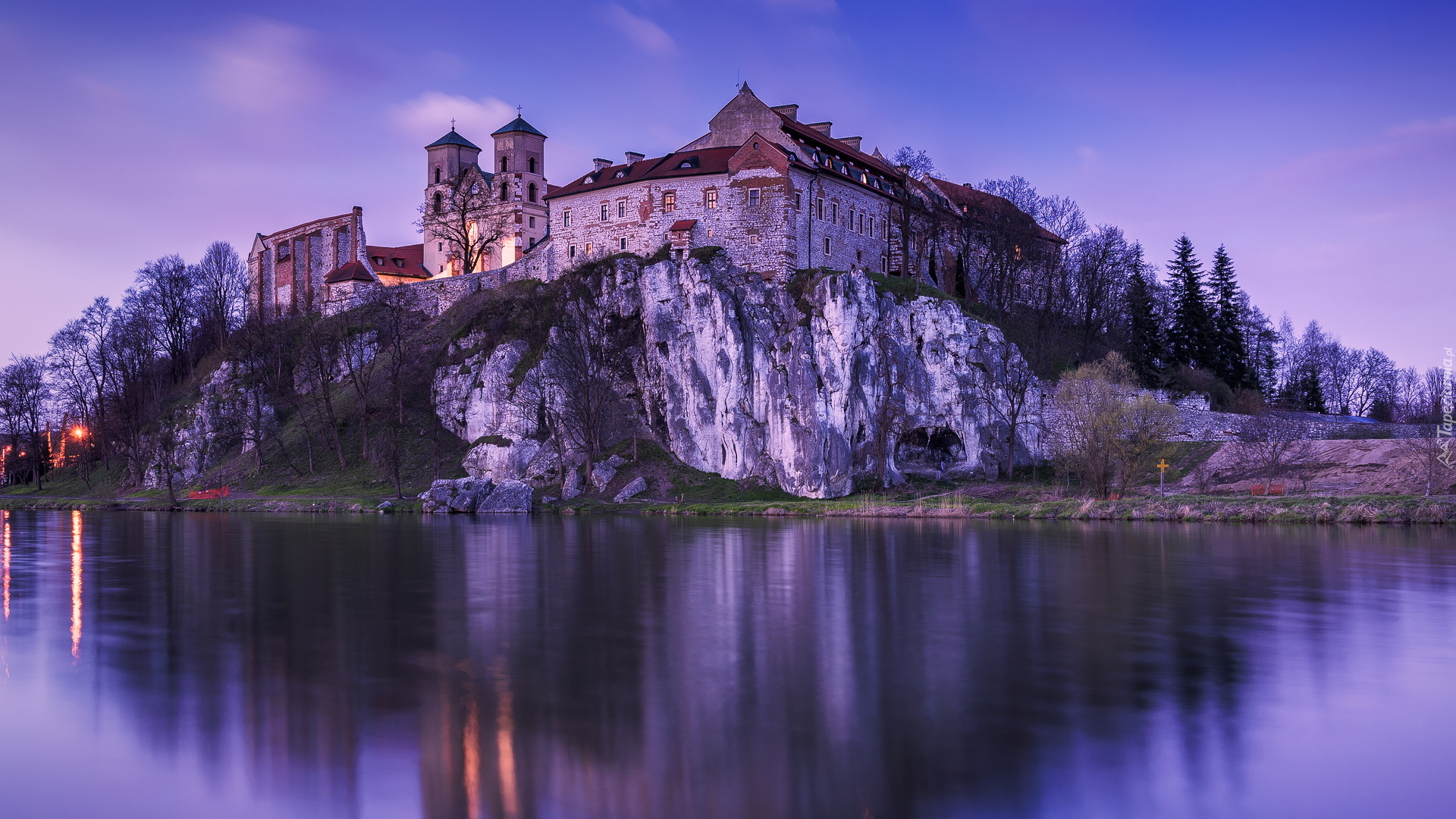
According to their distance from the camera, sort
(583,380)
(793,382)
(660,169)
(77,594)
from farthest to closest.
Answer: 1. (660,169)
2. (583,380)
3. (793,382)
4. (77,594)

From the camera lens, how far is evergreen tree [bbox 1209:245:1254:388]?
239ft

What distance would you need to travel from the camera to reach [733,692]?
43.3 ft

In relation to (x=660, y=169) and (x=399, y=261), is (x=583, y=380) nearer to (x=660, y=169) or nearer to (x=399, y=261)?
(x=660, y=169)

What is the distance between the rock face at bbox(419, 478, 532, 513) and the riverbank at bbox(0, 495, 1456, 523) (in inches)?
46.4

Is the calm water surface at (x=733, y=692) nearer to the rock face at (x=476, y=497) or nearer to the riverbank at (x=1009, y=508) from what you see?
the riverbank at (x=1009, y=508)

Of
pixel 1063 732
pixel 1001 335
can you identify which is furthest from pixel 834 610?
pixel 1001 335

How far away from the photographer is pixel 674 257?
68.1 m

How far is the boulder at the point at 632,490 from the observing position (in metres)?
60.4

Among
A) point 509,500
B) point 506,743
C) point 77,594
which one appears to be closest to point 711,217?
point 509,500

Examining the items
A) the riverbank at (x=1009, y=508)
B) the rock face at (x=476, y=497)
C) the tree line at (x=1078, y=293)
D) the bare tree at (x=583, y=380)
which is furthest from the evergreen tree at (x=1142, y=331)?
the rock face at (x=476, y=497)

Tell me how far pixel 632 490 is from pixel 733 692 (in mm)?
48099

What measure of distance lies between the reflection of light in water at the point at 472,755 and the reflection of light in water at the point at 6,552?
42.7ft

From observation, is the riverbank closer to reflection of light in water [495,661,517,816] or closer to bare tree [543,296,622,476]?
bare tree [543,296,622,476]

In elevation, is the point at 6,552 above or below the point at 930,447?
below
